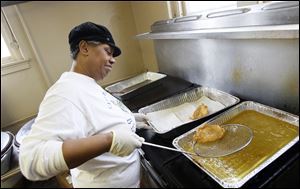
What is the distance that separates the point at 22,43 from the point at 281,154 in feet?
3.37

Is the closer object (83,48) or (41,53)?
(83,48)

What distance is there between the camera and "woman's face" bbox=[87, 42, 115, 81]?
0.60m

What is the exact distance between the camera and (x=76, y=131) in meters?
0.52

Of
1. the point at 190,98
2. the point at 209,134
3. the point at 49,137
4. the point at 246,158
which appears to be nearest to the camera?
the point at 49,137

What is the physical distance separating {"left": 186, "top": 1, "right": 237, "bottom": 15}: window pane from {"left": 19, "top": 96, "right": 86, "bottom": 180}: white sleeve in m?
1.35

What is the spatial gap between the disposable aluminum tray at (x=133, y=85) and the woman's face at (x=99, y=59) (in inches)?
20.9

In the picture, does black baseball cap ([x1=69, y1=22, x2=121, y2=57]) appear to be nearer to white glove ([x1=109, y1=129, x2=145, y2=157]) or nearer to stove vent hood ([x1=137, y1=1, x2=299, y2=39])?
white glove ([x1=109, y1=129, x2=145, y2=157])

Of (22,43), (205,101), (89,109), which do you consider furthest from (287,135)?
(22,43)

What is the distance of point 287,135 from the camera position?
63cm

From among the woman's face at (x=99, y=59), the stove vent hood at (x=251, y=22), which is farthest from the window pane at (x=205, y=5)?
the woman's face at (x=99, y=59)

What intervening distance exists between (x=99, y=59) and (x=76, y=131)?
0.24 m

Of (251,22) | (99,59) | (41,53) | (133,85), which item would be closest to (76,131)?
(99,59)

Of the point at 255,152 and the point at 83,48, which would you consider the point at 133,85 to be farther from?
the point at 255,152

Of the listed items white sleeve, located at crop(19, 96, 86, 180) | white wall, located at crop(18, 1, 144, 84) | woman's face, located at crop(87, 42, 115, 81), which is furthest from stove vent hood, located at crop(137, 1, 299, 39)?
white sleeve, located at crop(19, 96, 86, 180)
